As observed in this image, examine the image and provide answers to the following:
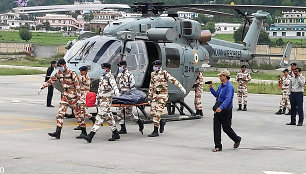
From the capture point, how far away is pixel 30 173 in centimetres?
1099

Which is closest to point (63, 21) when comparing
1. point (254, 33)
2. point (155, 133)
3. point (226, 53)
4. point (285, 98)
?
point (254, 33)

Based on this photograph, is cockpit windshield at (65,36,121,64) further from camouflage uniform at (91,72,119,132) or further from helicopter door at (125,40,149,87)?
camouflage uniform at (91,72,119,132)

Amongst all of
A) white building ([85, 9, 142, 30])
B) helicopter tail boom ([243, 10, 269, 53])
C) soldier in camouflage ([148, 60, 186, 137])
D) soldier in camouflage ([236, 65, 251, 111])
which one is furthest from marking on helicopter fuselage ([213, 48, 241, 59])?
soldier in camouflage ([148, 60, 186, 137])

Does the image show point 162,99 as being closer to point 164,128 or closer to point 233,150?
point 164,128

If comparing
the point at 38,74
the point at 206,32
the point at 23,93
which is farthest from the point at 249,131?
the point at 38,74

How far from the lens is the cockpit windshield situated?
60.3 feet

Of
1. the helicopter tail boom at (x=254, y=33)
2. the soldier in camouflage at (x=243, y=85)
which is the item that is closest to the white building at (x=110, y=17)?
the soldier in camouflage at (x=243, y=85)

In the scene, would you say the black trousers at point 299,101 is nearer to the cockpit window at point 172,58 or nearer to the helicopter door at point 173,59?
the helicopter door at point 173,59

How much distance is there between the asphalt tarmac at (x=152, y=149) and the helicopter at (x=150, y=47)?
143cm

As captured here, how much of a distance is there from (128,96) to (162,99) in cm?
86

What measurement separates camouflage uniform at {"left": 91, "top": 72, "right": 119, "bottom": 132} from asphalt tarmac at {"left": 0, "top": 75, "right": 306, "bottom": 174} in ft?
1.72

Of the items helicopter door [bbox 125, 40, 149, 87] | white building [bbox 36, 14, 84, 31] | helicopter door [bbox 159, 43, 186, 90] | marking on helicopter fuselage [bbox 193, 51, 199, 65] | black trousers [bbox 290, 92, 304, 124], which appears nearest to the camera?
helicopter door [bbox 125, 40, 149, 87]

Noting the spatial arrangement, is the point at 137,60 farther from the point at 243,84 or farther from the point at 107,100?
the point at 243,84

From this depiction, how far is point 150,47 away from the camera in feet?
64.1
